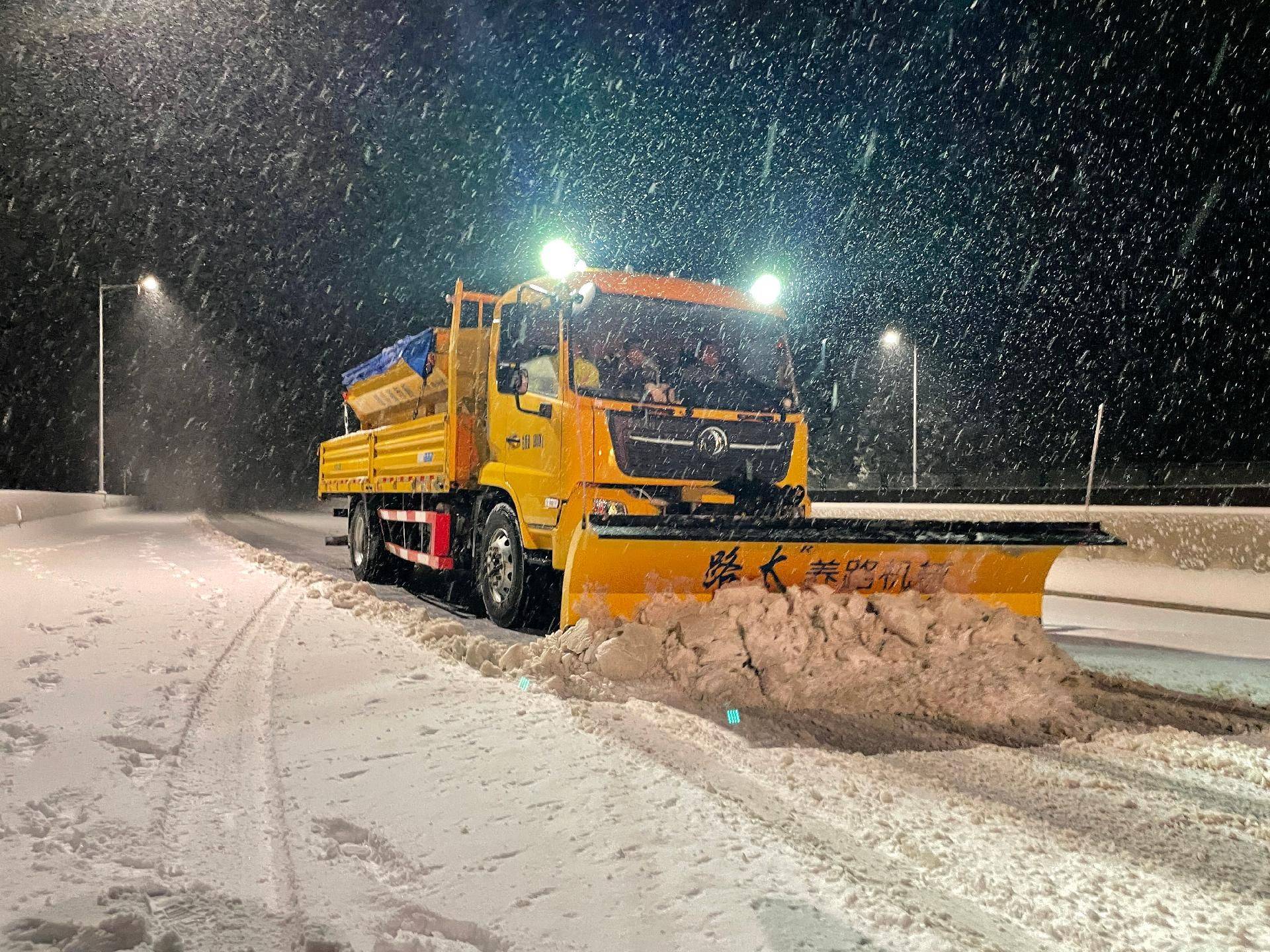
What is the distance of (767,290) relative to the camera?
845 centimetres

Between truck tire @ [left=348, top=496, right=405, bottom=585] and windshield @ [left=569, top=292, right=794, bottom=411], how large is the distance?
223 inches

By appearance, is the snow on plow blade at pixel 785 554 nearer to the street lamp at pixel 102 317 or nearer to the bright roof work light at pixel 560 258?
the bright roof work light at pixel 560 258

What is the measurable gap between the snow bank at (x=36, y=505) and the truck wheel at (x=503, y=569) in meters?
15.7

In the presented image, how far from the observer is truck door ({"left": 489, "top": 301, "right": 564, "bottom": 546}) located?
7188 mm

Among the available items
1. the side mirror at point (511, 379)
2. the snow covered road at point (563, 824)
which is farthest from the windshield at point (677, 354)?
the snow covered road at point (563, 824)

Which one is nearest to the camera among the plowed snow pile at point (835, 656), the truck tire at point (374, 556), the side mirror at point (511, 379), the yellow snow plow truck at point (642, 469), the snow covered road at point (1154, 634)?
the plowed snow pile at point (835, 656)

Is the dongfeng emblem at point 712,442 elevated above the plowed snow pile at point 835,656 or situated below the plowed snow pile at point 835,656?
above

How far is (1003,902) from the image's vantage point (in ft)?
9.93

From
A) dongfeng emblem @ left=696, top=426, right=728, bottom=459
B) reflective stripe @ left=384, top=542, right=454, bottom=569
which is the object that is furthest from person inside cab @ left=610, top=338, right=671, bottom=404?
reflective stripe @ left=384, top=542, right=454, bottom=569

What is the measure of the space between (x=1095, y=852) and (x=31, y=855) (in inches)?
145

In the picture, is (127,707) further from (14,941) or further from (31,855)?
(14,941)

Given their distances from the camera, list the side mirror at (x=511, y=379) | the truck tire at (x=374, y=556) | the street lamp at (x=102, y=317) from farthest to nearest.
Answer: the street lamp at (x=102, y=317), the truck tire at (x=374, y=556), the side mirror at (x=511, y=379)

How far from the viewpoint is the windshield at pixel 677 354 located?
7.29 meters

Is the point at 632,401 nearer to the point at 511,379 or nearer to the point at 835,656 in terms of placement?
the point at 511,379
